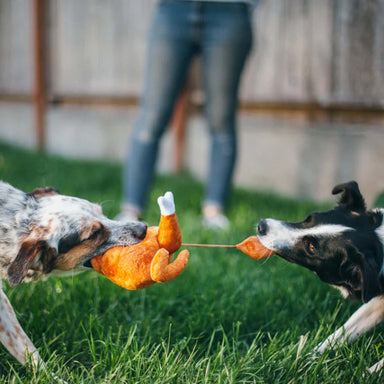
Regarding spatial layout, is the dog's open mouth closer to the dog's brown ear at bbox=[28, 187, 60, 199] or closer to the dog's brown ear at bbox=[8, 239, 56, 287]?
the dog's brown ear at bbox=[8, 239, 56, 287]

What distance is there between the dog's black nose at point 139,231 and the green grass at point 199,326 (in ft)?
1.18

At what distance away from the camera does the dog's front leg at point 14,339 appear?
1896mm

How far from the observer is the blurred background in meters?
4.25

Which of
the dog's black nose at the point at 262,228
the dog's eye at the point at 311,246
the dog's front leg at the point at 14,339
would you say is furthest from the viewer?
→ the dog's black nose at the point at 262,228

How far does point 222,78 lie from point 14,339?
229 cm

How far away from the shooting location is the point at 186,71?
3.61 meters

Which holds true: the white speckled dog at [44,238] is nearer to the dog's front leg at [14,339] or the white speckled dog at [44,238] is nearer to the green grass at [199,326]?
the dog's front leg at [14,339]

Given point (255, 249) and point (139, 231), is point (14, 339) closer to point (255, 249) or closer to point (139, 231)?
point (139, 231)

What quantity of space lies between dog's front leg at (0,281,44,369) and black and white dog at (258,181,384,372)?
3.42 feet

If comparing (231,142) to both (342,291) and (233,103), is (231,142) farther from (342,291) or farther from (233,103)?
(342,291)

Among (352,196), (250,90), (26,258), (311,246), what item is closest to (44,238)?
(26,258)

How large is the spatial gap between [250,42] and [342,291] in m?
2.03

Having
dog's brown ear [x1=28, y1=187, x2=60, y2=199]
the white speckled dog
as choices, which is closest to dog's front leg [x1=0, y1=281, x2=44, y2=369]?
the white speckled dog

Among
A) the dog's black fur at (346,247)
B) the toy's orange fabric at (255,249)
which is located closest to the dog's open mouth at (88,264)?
the toy's orange fabric at (255,249)
